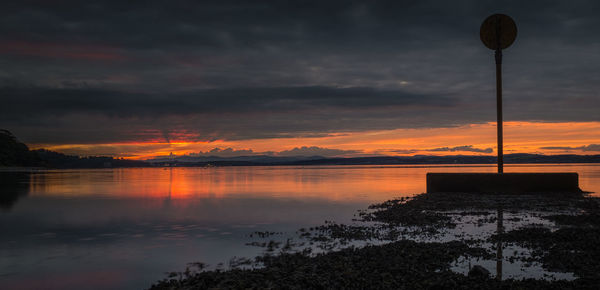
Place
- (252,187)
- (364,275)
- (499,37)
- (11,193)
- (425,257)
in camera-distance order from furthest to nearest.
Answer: (252,187) < (11,193) < (499,37) < (425,257) < (364,275)

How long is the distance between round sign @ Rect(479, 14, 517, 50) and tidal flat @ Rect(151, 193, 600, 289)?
12.8m

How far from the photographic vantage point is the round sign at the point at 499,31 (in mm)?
27000

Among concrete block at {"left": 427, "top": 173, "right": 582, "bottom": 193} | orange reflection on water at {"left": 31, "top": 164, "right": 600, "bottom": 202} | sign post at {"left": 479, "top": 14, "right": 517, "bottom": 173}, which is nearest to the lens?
sign post at {"left": 479, "top": 14, "right": 517, "bottom": 173}

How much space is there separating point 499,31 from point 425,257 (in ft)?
71.0

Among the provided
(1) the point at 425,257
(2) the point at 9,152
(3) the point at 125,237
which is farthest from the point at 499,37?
(2) the point at 9,152

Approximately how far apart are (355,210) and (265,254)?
11911mm

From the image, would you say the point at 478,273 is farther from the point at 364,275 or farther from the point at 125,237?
the point at 125,237

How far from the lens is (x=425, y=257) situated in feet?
32.7

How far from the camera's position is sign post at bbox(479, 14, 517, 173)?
26750 millimetres

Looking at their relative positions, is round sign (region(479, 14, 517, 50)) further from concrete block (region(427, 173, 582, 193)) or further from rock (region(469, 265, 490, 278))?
rock (region(469, 265, 490, 278))

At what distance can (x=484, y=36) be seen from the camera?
27562 mm

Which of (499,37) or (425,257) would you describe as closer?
(425,257)

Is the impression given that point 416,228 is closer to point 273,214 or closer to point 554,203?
point 273,214

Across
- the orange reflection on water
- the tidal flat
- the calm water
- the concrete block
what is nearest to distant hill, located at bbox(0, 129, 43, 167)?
the orange reflection on water
